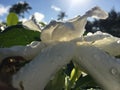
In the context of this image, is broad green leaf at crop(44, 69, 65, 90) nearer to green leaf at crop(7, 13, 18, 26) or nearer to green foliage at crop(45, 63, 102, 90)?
green foliage at crop(45, 63, 102, 90)

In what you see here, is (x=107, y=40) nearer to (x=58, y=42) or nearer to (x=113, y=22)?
(x=58, y=42)

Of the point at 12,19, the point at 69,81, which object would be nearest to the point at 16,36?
the point at 69,81

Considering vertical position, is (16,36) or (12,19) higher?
(12,19)

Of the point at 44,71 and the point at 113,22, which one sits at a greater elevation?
the point at 113,22

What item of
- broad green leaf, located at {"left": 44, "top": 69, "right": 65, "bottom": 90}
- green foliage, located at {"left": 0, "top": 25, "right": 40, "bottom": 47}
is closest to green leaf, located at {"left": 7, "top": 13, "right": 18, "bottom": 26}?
green foliage, located at {"left": 0, "top": 25, "right": 40, "bottom": 47}

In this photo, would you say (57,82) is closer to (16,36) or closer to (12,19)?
(16,36)

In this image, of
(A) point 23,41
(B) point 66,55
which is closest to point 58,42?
(B) point 66,55

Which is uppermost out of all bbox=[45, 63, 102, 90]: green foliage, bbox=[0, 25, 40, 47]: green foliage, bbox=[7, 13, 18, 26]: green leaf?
bbox=[7, 13, 18, 26]: green leaf

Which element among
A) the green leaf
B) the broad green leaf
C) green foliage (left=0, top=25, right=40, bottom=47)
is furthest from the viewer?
the green leaf
